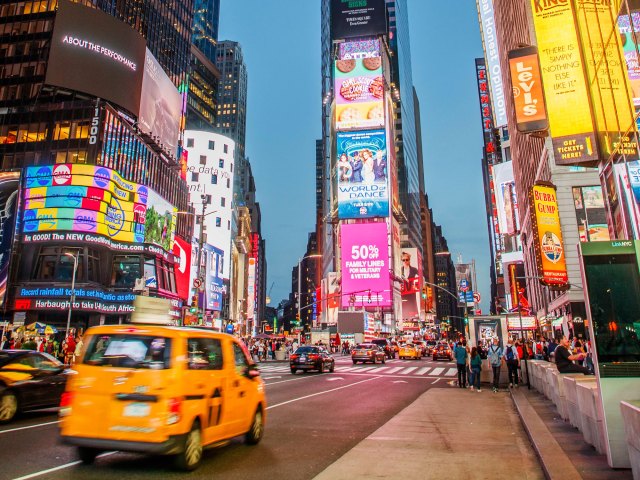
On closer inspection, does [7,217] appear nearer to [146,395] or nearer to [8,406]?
[8,406]

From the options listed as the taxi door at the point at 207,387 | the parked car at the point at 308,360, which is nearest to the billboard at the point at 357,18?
the parked car at the point at 308,360

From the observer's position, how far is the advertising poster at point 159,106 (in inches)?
2215

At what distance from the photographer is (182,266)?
2537 inches

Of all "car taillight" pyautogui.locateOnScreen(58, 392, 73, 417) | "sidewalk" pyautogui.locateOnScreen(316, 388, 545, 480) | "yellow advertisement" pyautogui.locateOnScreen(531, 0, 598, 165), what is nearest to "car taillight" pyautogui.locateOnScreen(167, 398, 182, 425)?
"car taillight" pyautogui.locateOnScreen(58, 392, 73, 417)

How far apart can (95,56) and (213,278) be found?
35280 mm

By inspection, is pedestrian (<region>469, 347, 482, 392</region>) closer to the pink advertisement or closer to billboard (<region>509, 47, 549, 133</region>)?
billboard (<region>509, 47, 549, 133</region>)

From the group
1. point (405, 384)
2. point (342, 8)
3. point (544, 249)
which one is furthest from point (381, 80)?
point (405, 384)

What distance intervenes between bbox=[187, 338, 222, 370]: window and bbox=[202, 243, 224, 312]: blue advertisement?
214 feet

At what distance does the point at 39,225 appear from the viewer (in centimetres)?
4366

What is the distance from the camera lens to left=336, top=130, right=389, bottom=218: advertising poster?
95312mm

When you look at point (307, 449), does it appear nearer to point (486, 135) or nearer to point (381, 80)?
point (381, 80)

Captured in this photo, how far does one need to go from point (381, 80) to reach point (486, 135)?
127ft

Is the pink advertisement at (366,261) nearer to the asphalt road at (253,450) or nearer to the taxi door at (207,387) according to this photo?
the asphalt road at (253,450)

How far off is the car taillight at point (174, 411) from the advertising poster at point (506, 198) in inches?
3007
